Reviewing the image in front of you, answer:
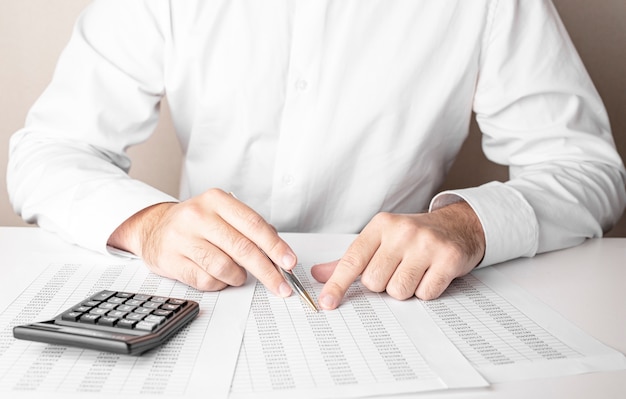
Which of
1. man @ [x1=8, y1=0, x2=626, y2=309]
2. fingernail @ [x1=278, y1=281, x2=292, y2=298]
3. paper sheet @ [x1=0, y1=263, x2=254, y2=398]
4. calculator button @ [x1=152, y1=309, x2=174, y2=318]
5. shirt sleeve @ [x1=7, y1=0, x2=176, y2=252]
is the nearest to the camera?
paper sheet @ [x1=0, y1=263, x2=254, y2=398]

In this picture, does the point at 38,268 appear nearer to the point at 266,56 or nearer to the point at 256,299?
the point at 256,299

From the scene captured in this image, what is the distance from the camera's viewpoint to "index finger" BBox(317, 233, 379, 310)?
2.60 ft

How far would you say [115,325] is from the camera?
666 mm

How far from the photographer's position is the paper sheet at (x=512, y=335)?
665 mm

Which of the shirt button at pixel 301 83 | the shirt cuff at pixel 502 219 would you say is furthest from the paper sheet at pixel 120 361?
the shirt button at pixel 301 83

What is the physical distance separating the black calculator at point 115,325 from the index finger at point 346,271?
16cm

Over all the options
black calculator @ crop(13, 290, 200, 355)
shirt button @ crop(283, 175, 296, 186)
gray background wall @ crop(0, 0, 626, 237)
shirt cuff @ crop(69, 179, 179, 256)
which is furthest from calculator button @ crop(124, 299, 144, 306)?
gray background wall @ crop(0, 0, 626, 237)

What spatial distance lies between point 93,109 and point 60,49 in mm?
621

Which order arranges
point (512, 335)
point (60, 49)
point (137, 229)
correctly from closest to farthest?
point (512, 335) → point (137, 229) → point (60, 49)

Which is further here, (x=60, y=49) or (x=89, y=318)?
(x=60, y=49)

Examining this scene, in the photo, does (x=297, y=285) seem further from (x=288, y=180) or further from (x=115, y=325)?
(x=288, y=180)

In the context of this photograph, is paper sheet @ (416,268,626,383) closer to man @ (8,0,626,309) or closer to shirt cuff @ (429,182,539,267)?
shirt cuff @ (429,182,539,267)

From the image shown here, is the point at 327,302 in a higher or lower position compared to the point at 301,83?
lower

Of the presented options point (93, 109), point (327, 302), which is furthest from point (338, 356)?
point (93, 109)
